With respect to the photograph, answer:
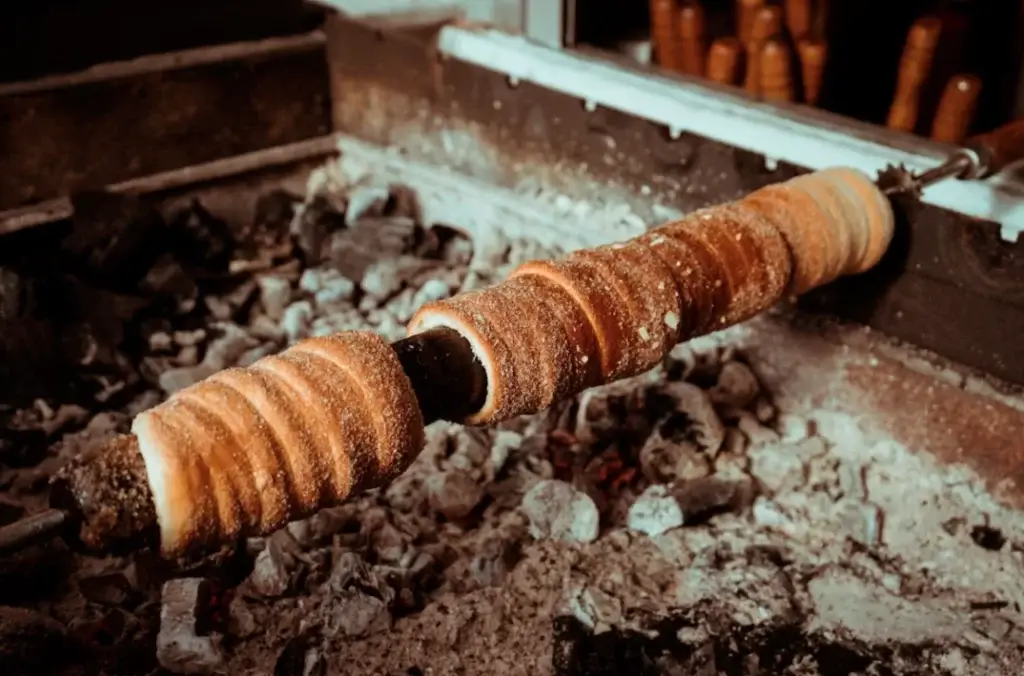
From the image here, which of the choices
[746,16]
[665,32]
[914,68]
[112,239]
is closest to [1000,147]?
[914,68]

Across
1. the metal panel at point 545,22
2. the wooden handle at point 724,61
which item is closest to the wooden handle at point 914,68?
the wooden handle at point 724,61

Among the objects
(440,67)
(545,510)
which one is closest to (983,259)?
(545,510)

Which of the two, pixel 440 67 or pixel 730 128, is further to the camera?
pixel 440 67

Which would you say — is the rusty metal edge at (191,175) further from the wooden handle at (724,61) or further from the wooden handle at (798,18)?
the wooden handle at (798,18)

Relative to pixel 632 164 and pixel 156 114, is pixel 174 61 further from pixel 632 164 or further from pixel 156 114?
pixel 632 164

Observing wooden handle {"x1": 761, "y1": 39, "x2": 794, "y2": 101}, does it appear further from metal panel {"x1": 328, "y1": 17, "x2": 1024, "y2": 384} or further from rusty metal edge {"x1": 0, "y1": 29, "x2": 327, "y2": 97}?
rusty metal edge {"x1": 0, "y1": 29, "x2": 327, "y2": 97}

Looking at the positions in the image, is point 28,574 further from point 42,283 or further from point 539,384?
point 539,384
